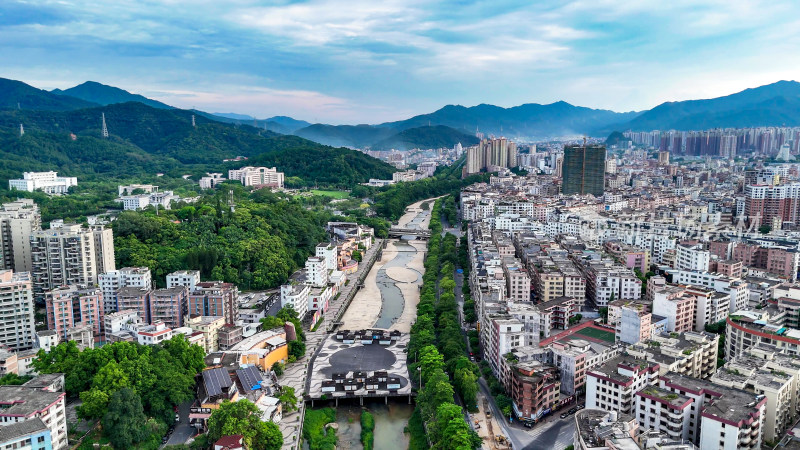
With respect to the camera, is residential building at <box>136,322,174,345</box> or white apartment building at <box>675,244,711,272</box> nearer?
residential building at <box>136,322,174,345</box>

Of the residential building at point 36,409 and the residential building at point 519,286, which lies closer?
the residential building at point 36,409

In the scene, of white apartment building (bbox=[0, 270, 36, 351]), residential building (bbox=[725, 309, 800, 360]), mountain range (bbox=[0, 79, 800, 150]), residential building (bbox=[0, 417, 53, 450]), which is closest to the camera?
residential building (bbox=[0, 417, 53, 450])

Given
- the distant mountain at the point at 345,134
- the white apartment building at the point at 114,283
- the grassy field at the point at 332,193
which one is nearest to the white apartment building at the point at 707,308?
the white apartment building at the point at 114,283

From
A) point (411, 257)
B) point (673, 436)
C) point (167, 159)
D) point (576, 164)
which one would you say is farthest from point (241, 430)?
point (167, 159)

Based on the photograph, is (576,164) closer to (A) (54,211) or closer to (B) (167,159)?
(A) (54,211)

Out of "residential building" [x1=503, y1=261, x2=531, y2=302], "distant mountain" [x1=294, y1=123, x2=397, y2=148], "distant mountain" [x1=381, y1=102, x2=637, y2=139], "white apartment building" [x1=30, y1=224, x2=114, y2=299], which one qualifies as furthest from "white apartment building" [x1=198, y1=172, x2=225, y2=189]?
"distant mountain" [x1=381, y1=102, x2=637, y2=139]

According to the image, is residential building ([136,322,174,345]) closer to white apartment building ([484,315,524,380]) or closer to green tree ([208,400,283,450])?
green tree ([208,400,283,450])

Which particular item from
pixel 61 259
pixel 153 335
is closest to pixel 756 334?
pixel 153 335

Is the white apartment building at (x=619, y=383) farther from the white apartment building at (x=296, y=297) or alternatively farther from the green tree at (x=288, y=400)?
the white apartment building at (x=296, y=297)
